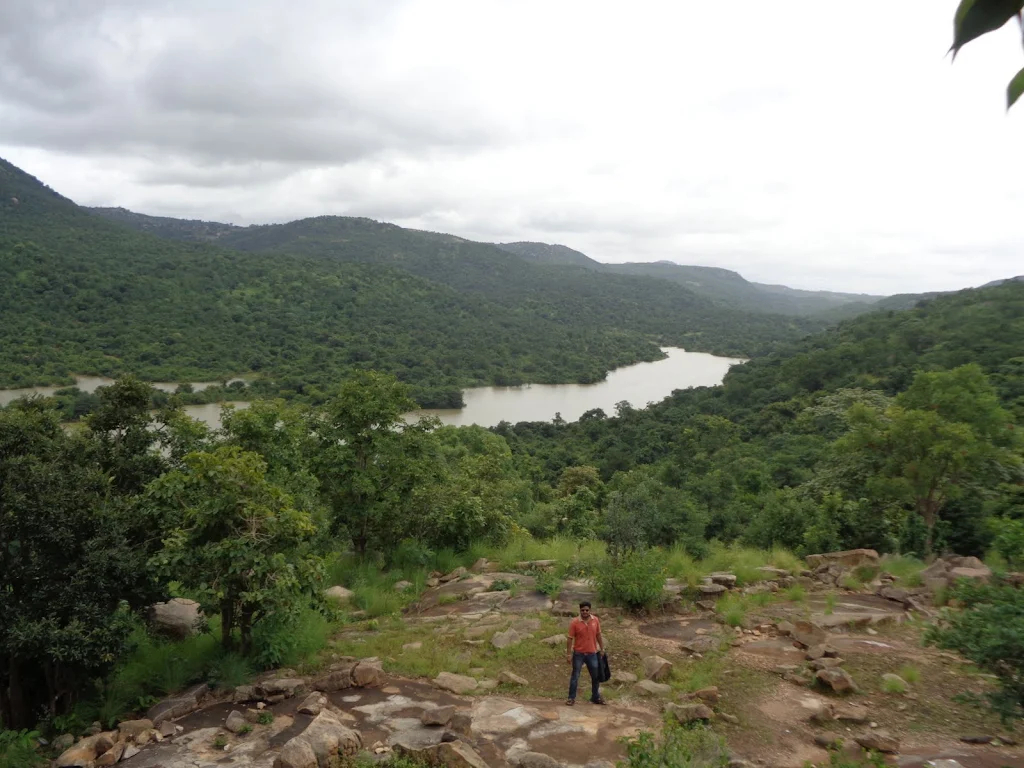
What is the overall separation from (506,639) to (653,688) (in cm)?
217

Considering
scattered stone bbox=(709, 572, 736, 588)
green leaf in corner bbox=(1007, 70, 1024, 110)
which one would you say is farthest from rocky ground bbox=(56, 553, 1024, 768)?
green leaf in corner bbox=(1007, 70, 1024, 110)

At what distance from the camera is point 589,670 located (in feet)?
21.0

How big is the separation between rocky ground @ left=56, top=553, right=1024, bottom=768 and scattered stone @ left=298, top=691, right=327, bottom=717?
0.06ft

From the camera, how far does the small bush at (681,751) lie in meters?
3.86

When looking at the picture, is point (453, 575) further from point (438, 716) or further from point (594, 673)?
point (438, 716)

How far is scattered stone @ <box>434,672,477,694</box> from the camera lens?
6703 millimetres

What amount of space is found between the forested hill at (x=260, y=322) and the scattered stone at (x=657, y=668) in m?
54.3

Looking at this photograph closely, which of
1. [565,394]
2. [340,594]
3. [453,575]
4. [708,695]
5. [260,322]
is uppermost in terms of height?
[260,322]

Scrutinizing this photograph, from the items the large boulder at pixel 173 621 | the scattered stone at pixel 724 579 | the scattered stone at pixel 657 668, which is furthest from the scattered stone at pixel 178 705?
the scattered stone at pixel 724 579

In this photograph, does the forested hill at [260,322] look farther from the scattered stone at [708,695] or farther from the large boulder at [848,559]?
the scattered stone at [708,695]

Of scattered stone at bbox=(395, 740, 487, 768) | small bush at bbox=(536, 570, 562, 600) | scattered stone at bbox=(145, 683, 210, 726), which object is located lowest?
small bush at bbox=(536, 570, 562, 600)

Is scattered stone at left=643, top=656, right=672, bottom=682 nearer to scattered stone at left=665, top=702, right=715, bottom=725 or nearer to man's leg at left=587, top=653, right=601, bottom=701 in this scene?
man's leg at left=587, top=653, right=601, bottom=701

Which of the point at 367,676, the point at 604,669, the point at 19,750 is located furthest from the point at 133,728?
the point at 604,669

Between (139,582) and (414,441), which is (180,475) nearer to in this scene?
(139,582)
